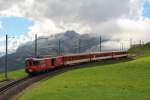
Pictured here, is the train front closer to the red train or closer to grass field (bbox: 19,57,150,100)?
the red train

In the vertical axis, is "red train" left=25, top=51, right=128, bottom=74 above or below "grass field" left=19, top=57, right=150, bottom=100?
above

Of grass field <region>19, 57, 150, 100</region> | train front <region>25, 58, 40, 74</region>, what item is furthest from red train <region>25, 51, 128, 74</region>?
grass field <region>19, 57, 150, 100</region>

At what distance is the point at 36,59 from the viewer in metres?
82.6

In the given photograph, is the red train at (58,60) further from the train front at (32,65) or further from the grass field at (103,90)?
the grass field at (103,90)

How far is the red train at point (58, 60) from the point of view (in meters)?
81.9

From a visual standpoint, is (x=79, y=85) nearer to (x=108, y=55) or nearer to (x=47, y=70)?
(x=47, y=70)

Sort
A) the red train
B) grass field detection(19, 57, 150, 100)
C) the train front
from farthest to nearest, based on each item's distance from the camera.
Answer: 1. the red train
2. the train front
3. grass field detection(19, 57, 150, 100)

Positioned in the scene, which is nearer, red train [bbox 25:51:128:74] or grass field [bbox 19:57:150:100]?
grass field [bbox 19:57:150:100]

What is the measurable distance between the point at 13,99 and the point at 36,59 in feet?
113

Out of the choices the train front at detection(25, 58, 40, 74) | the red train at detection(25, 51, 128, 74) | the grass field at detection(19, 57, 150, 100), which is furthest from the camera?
the red train at detection(25, 51, 128, 74)

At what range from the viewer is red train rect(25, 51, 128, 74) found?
269 feet

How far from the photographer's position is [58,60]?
91.9m

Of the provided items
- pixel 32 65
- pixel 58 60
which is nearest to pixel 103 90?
pixel 32 65

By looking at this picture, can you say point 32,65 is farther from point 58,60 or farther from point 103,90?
point 103,90
